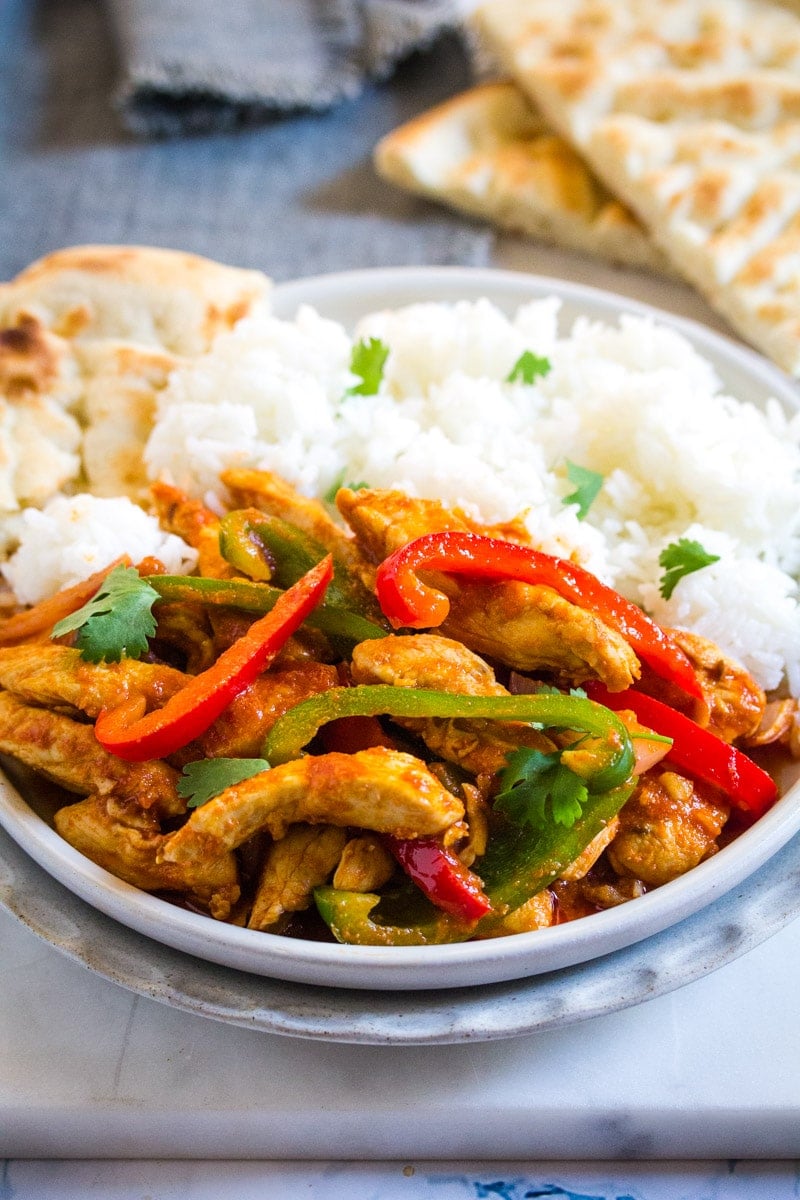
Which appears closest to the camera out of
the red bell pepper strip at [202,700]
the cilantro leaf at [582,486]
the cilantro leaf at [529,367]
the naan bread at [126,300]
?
the red bell pepper strip at [202,700]

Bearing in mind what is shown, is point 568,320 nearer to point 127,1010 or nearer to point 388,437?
point 388,437

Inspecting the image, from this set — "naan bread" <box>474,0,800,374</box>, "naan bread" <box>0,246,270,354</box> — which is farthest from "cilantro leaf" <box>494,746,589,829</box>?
"naan bread" <box>474,0,800,374</box>

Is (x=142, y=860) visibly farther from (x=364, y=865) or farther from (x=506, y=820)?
(x=506, y=820)

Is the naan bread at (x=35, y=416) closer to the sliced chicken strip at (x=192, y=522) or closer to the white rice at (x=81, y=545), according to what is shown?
the white rice at (x=81, y=545)

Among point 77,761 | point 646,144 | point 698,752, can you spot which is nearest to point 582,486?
point 698,752

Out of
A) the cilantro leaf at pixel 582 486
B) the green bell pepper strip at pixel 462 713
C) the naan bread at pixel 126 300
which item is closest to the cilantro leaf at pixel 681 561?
the cilantro leaf at pixel 582 486

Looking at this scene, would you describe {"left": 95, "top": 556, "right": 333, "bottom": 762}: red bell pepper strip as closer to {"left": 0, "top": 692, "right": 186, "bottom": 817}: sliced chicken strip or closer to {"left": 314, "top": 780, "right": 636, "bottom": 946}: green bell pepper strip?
{"left": 0, "top": 692, "right": 186, "bottom": 817}: sliced chicken strip

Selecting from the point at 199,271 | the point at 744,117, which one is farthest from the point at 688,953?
the point at 744,117
